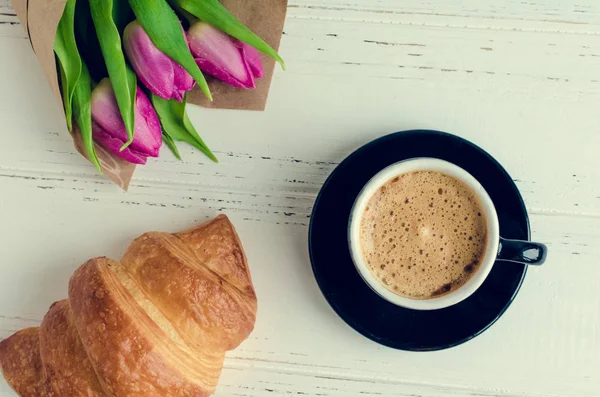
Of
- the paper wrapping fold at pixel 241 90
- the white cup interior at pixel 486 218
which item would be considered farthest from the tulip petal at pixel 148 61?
the white cup interior at pixel 486 218

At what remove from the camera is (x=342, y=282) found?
1.05 meters

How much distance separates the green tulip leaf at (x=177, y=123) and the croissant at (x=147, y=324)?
0.15 m

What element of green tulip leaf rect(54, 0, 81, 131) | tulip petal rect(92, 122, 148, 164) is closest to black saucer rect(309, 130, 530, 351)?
tulip petal rect(92, 122, 148, 164)

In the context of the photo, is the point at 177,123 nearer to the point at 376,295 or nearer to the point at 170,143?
the point at 170,143

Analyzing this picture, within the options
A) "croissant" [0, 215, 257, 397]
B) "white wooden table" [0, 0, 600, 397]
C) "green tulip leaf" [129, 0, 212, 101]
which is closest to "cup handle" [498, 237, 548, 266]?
"white wooden table" [0, 0, 600, 397]

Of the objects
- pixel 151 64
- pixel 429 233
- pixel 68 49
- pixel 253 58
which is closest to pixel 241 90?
pixel 253 58

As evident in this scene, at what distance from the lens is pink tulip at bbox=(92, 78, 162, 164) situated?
3.36ft

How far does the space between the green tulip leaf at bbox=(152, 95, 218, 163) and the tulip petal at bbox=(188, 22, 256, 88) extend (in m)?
0.08

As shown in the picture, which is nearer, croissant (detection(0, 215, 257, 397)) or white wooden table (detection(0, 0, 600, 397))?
croissant (detection(0, 215, 257, 397))

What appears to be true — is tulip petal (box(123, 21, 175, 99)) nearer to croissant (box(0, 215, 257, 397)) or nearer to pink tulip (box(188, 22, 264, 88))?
pink tulip (box(188, 22, 264, 88))

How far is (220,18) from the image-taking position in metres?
1.01

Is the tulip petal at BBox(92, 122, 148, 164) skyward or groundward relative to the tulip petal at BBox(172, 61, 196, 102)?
groundward

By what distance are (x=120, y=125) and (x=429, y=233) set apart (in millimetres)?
506

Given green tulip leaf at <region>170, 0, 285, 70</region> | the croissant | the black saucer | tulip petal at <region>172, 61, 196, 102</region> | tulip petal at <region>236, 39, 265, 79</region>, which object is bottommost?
the croissant
